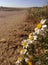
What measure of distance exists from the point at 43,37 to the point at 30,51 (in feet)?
0.88

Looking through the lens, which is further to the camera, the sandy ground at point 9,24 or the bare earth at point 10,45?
the sandy ground at point 9,24

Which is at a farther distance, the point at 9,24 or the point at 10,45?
the point at 9,24

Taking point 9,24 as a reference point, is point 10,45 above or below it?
above

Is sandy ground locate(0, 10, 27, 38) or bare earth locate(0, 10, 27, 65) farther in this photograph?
sandy ground locate(0, 10, 27, 38)

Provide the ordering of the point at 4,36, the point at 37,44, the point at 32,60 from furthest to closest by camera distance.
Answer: the point at 4,36, the point at 37,44, the point at 32,60

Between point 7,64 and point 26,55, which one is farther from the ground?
point 26,55

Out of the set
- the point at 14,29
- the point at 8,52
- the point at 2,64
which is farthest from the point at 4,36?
the point at 2,64

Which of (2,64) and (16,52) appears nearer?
(2,64)

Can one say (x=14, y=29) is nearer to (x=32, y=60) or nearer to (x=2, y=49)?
(x=2, y=49)

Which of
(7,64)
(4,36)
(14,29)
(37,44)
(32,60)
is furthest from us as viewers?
A: (14,29)

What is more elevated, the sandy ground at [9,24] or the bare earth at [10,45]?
the bare earth at [10,45]

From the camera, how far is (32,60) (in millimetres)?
2994

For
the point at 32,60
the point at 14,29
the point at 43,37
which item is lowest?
the point at 14,29

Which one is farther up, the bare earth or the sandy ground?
the bare earth
